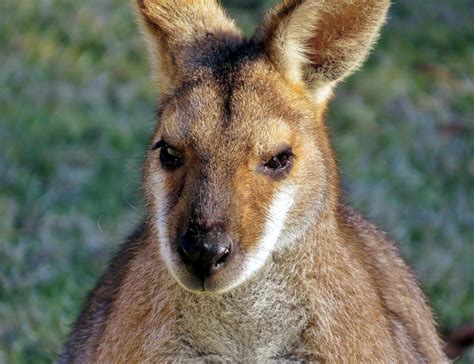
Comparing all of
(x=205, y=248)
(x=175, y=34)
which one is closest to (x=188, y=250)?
(x=205, y=248)

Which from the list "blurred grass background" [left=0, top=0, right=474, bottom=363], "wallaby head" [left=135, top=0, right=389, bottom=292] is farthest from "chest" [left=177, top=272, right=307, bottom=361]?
"blurred grass background" [left=0, top=0, right=474, bottom=363]

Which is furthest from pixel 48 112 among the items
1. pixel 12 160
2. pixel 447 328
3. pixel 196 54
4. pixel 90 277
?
pixel 196 54

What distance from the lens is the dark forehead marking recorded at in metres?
4.12

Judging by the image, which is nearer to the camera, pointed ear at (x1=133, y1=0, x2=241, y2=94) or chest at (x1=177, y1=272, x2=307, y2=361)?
chest at (x1=177, y1=272, x2=307, y2=361)

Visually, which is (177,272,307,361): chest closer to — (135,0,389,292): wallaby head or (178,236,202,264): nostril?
(135,0,389,292): wallaby head

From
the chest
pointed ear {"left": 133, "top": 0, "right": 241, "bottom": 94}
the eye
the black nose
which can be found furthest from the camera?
pointed ear {"left": 133, "top": 0, "right": 241, "bottom": 94}

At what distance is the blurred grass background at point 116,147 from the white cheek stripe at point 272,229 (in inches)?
86.4

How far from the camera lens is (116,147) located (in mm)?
8398

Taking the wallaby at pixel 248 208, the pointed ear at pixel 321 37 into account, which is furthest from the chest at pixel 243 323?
the pointed ear at pixel 321 37

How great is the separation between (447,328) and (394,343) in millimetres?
2451

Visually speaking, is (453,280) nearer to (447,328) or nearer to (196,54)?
(447,328)

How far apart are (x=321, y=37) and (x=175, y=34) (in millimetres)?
532

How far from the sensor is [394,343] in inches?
178

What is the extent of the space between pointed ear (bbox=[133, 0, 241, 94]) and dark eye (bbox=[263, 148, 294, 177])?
0.52m
